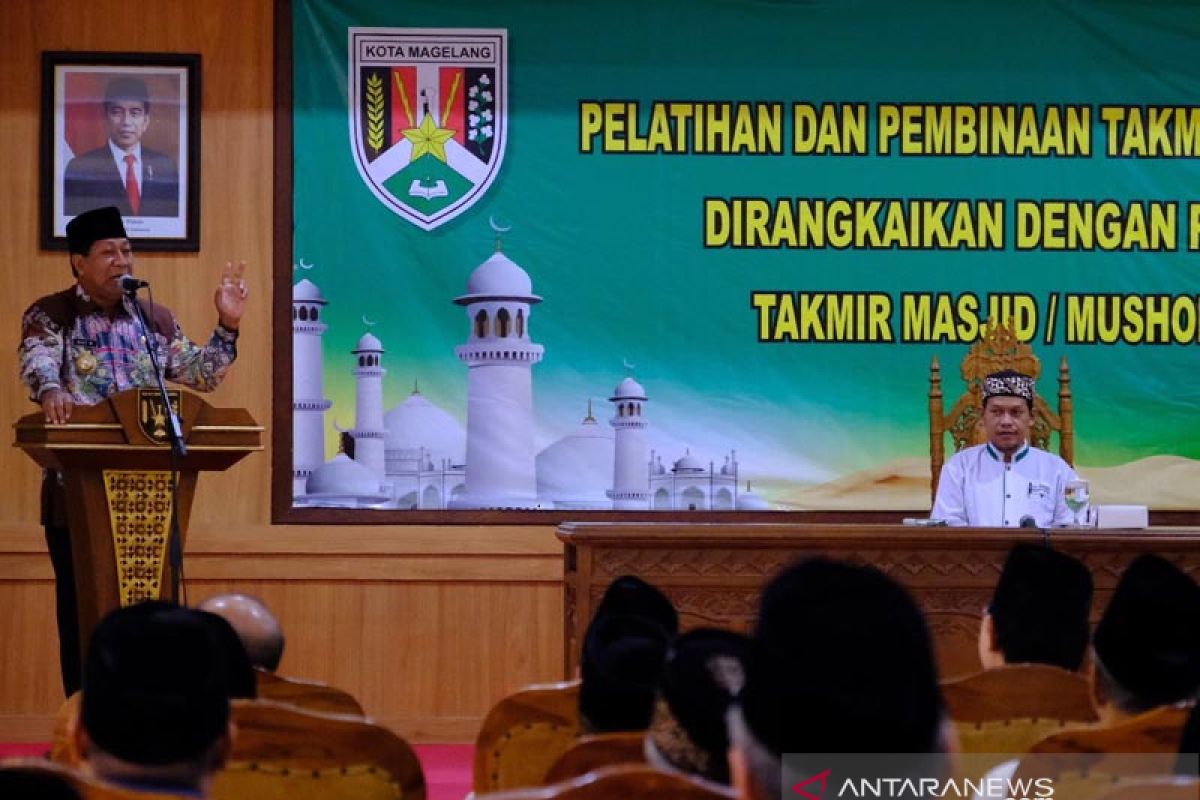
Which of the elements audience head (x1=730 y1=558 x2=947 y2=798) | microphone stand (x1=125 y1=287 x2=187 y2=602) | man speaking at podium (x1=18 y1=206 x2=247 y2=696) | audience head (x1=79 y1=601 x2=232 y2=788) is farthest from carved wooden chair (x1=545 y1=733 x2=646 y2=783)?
man speaking at podium (x1=18 y1=206 x2=247 y2=696)

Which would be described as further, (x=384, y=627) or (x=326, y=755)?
(x=384, y=627)

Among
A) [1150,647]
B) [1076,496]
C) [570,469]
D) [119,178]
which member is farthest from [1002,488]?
[119,178]

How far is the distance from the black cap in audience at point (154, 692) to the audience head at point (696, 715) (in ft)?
1.68

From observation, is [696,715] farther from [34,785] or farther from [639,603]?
[639,603]

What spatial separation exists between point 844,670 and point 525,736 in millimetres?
1420

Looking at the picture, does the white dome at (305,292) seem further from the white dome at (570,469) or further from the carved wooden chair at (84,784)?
the carved wooden chair at (84,784)

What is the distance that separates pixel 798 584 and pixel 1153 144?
6.08 meters

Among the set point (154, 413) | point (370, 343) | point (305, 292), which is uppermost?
point (305, 292)

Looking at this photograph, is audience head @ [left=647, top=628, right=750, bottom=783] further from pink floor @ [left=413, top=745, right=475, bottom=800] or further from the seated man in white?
the seated man in white

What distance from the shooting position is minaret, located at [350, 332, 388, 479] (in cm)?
672

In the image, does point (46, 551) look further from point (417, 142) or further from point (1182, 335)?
point (1182, 335)

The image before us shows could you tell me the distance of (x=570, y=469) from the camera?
22.1ft

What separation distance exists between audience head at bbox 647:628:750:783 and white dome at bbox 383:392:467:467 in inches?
191

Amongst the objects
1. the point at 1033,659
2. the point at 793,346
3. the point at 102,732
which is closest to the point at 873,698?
the point at 102,732
